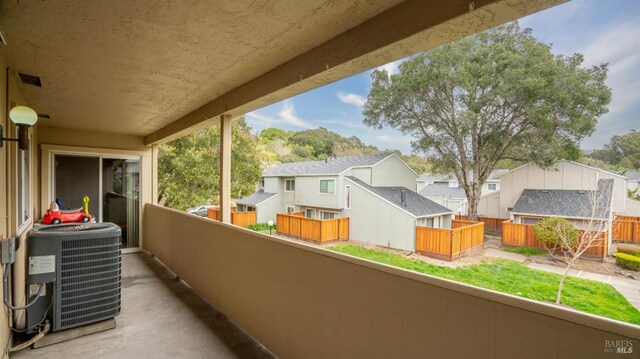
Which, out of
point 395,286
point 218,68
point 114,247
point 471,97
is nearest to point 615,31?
point 471,97

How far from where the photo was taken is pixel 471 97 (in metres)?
2.59

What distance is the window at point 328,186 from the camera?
4324 mm

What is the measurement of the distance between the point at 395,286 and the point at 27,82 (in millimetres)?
3626

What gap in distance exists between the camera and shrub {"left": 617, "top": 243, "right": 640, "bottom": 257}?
161 cm

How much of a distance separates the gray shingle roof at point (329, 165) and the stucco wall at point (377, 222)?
0.96 ft

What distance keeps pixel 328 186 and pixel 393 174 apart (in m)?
1.41

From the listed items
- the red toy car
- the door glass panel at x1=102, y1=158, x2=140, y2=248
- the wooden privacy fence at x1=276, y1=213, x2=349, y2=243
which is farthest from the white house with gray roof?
the red toy car

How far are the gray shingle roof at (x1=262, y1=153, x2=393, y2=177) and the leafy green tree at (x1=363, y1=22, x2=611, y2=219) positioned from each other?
561 millimetres

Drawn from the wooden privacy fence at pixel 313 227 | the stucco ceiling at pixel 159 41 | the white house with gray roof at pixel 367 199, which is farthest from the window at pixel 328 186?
the stucco ceiling at pixel 159 41

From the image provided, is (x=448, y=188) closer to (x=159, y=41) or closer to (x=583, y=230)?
(x=583, y=230)

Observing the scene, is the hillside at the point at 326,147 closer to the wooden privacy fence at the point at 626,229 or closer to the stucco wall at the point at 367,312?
the wooden privacy fence at the point at 626,229

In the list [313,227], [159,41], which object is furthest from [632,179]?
[313,227]

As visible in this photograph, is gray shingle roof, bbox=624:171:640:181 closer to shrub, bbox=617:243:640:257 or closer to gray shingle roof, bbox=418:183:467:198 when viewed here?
shrub, bbox=617:243:640:257

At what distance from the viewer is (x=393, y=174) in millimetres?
3283
